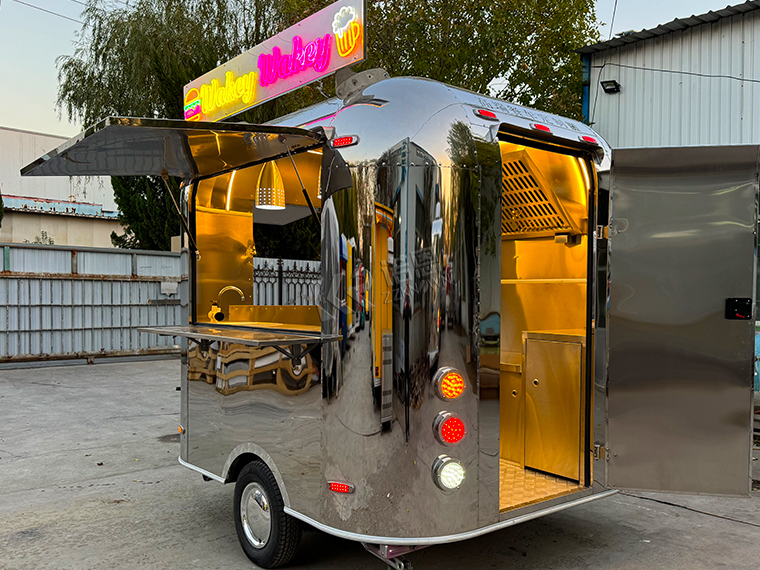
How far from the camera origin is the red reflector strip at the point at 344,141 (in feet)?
10.8

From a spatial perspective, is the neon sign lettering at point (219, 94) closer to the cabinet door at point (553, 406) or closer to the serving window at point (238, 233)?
the serving window at point (238, 233)

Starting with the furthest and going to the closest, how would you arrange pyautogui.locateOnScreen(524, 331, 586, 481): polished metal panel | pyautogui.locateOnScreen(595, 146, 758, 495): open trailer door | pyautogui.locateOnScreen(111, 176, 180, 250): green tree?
pyautogui.locateOnScreen(111, 176, 180, 250): green tree
pyautogui.locateOnScreen(524, 331, 586, 481): polished metal panel
pyautogui.locateOnScreen(595, 146, 758, 495): open trailer door

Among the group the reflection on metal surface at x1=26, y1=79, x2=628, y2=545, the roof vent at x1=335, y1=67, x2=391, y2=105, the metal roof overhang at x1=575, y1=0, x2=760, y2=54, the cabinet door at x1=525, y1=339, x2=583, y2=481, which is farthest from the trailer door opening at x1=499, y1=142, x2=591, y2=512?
the metal roof overhang at x1=575, y1=0, x2=760, y2=54

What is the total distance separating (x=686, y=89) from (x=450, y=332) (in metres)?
8.74

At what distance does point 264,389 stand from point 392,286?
111 centimetres

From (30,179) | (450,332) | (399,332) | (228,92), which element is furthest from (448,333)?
(30,179)

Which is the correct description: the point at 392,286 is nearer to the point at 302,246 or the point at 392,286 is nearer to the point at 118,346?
the point at 302,246

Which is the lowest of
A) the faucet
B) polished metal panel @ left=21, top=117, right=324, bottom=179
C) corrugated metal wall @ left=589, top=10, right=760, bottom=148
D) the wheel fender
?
the wheel fender

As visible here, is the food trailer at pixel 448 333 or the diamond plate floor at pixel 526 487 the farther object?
the diamond plate floor at pixel 526 487

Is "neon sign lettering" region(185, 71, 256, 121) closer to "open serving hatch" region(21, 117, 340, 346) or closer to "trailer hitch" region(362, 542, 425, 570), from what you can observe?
"open serving hatch" region(21, 117, 340, 346)

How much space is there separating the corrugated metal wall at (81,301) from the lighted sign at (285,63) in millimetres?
8965

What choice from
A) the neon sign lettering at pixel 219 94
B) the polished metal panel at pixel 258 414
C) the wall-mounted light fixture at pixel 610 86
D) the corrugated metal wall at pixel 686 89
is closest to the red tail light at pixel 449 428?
the polished metal panel at pixel 258 414

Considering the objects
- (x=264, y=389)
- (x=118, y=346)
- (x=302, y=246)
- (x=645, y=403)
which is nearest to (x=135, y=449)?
(x=302, y=246)

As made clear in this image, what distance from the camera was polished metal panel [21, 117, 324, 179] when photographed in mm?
3354
